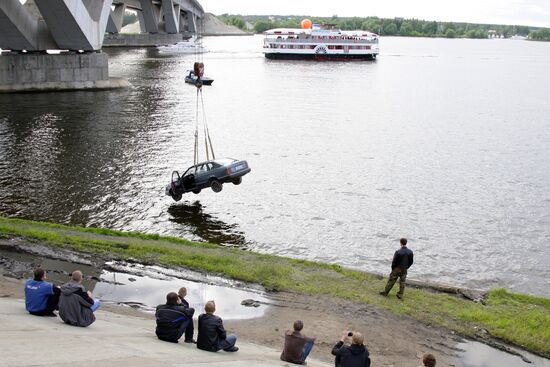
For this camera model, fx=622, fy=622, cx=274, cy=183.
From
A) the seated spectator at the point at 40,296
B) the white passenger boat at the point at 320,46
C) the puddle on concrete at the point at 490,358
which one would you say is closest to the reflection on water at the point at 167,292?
the seated spectator at the point at 40,296

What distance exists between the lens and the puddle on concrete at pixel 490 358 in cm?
1235

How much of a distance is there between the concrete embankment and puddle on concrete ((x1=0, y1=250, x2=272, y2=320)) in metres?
2.31

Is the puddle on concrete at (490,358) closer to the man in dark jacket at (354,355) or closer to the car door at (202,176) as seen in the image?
the man in dark jacket at (354,355)

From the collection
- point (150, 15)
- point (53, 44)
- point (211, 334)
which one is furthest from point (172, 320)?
point (150, 15)

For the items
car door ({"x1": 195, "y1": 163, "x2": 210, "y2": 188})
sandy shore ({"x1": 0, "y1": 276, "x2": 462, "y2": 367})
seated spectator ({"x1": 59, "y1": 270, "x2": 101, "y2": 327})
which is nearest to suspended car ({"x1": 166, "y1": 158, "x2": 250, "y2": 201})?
car door ({"x1": 195, "y1": 163, "x2": 210, "y2": 188})

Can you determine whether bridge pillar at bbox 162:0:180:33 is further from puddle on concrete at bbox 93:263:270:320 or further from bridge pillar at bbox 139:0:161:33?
puddle on concrete at bbox 93:263:270:320

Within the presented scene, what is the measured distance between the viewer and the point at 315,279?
648 inches

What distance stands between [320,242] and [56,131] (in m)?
24.7

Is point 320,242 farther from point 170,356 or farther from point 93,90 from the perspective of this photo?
point 93,90

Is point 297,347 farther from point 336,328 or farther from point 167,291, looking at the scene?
point 167,291

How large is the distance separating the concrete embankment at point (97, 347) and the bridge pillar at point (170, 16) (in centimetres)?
13267

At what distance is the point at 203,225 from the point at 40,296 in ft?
40.3

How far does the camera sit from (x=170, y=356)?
378 inches

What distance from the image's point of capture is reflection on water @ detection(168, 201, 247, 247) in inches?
860
